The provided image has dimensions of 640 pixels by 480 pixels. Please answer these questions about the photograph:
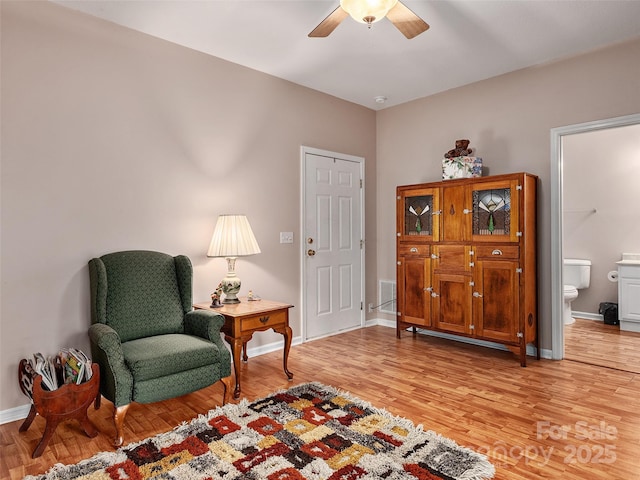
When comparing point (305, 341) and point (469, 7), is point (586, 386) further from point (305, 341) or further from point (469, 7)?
point (469, 7)

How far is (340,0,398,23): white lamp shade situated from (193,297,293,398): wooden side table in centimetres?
200

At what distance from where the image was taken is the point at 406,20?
93.9 inches

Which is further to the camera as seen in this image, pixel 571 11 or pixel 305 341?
pixel 305 341

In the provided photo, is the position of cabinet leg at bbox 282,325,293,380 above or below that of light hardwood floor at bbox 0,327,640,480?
above

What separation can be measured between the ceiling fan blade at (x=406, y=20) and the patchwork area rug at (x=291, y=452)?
231cm

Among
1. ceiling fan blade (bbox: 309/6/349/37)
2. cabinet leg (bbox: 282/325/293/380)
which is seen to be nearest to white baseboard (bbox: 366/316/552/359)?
cabinet leg (bbox: 282/325/293/380)

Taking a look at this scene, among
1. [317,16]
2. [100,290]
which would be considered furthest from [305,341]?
[317,16]

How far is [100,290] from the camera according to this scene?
260 cm

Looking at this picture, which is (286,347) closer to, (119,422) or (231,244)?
(231,244)

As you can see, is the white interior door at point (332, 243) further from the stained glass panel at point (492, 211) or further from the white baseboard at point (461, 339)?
the stained glass panel at point (492, 211)

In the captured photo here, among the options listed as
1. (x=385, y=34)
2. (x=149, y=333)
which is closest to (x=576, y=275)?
(x=385, y=34)

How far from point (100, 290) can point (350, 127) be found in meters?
3.21

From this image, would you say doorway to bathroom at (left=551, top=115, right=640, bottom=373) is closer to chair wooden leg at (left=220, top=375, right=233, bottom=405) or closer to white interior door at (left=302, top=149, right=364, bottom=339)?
white interior door at (left=302, top=149, right=364, bottom=339)

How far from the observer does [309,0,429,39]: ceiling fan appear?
84.2 inches
